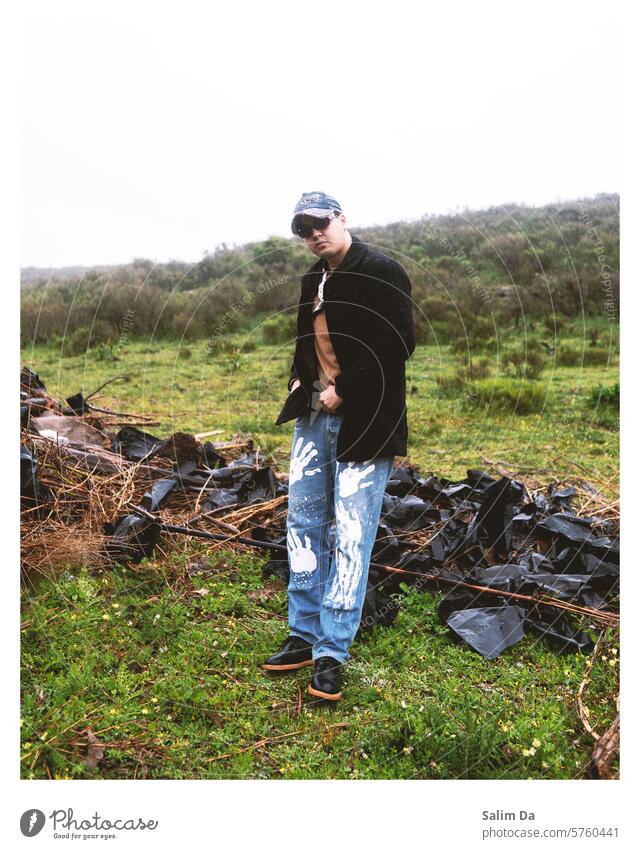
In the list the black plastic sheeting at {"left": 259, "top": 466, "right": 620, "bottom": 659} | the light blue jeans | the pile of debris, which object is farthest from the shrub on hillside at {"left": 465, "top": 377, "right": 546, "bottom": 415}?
the light blue jeans

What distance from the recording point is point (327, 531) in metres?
3.63

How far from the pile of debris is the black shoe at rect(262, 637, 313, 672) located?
1.63 ft

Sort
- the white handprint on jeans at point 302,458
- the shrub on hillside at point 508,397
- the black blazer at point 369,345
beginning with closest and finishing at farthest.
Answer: the black blazer at point 369,345, the white handprint on jeans at point 302,458, the shrub on hillside at point 508,397

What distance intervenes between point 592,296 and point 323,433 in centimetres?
1126

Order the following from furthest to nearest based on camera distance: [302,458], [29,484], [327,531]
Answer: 1. [29,484]
2. [327,531]
3. [302,458]

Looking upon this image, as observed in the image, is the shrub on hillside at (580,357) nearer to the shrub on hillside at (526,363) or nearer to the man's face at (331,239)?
the shrub on hillside at (526,363)

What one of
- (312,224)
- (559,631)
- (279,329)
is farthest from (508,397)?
(312,224)

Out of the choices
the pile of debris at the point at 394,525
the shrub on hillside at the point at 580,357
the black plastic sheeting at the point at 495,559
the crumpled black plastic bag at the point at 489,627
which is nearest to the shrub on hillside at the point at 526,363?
the shrub on hillside at the point at 580,357

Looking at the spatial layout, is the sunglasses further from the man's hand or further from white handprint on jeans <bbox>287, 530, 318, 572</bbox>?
white handprint on jeans <bbox>287, 530, 318, 572</bbox>

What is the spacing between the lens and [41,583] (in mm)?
4008

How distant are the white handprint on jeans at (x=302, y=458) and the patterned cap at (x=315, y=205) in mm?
1019

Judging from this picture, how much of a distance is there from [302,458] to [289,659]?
0.97 metres

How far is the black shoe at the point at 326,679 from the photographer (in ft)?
10.9

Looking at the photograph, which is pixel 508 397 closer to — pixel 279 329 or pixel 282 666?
pixel 279 329
